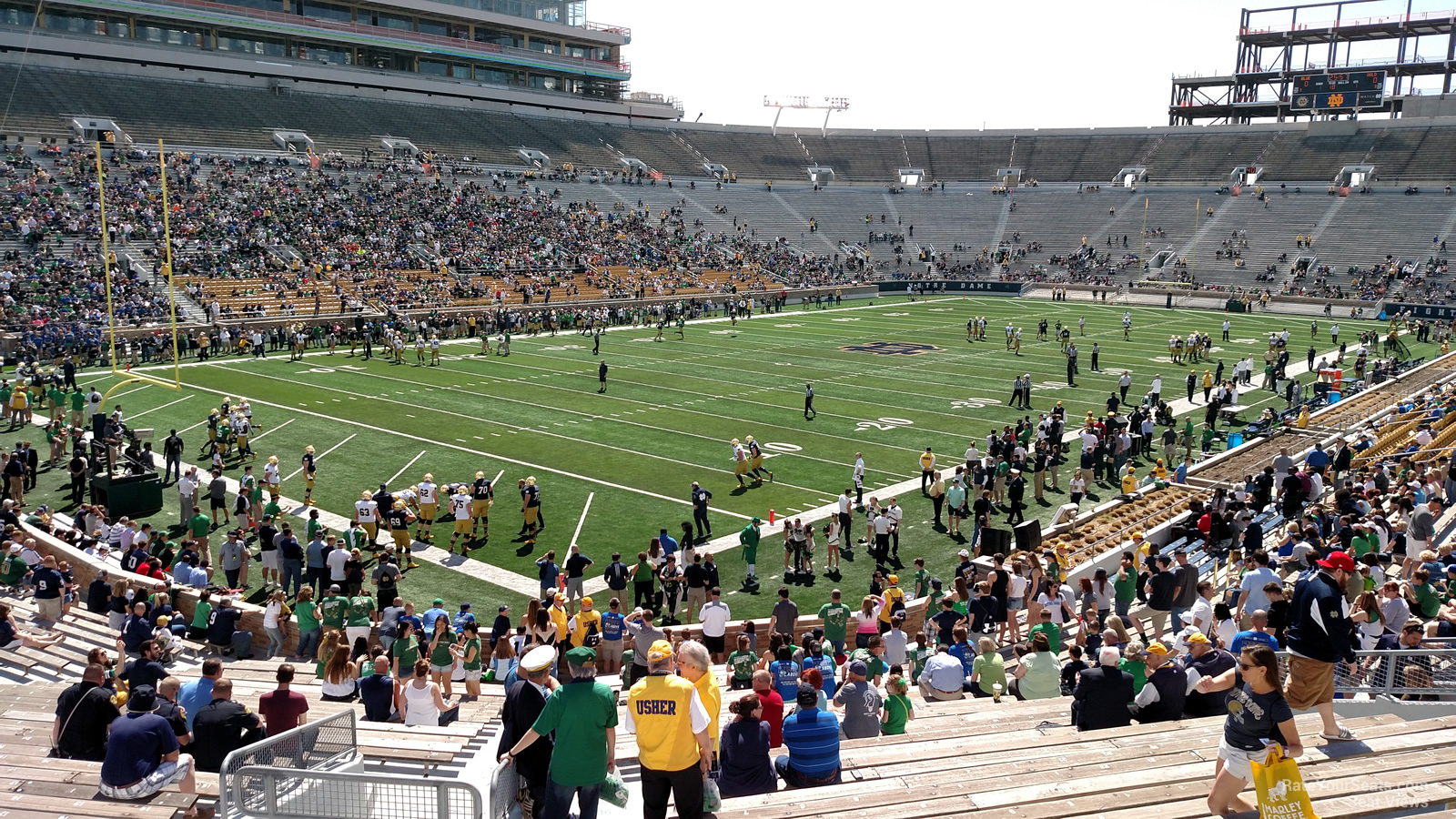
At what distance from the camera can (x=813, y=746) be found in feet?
20.2

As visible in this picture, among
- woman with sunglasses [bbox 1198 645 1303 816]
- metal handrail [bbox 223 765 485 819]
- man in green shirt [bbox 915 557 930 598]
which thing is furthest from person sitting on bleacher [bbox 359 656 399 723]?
man in green shirt [bbox 915 557 930 598]

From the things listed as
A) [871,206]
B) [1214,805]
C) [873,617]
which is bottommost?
[873,617]

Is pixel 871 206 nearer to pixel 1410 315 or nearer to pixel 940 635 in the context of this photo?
pixel 1410 315

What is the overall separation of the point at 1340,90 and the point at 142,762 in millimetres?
87316

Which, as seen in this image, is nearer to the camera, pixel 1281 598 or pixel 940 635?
pixel 1281 598

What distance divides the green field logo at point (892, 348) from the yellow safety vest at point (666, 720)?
32947mm

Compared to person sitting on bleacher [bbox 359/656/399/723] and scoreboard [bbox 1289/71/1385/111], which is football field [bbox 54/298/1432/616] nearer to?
person sitting on bleacher [bbox 359/656/399/723]

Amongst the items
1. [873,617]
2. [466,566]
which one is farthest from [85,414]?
[873,617]

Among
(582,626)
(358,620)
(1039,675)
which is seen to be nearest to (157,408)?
(358,620)

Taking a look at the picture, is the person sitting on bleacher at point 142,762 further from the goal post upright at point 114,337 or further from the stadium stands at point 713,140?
the stadium stands at point 713,140

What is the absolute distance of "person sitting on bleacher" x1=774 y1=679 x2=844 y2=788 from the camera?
6148 millimetres

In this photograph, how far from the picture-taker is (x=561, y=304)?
46.6 m

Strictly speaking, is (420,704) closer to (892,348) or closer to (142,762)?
(142,762)

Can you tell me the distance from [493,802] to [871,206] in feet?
252
